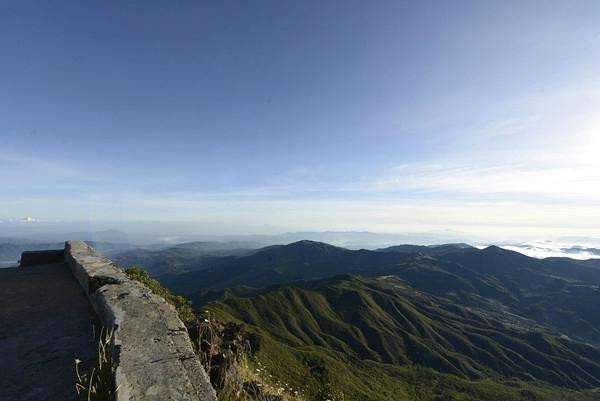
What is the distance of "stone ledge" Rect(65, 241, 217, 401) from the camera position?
4.38m

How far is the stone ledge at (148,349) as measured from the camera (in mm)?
4379

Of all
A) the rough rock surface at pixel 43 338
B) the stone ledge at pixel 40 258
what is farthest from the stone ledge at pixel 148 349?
the stone ledge at pixel 40 258

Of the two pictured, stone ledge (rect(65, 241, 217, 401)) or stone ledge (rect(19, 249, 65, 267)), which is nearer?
stone ledge (rect(65, 241, 217, 401))

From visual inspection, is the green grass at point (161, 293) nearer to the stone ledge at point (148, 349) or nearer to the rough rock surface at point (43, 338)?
the rough rock surface at point (43, 338)

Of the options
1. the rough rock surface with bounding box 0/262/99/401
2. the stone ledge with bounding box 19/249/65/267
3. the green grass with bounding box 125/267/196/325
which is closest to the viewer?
the rough rock surface with bounding box 0/262/99/401

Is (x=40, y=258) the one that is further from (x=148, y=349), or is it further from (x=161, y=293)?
(x=148, y=349)

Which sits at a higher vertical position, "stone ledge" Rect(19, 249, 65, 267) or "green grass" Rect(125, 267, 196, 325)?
"stone ledge" Rect(19, 249, 65, 267)

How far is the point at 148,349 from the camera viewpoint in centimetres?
526

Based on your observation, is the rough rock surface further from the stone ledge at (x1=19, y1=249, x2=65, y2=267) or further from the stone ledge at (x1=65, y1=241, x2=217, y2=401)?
the stone ledge at (x1=19, y1=249, x2=65, y2=267)

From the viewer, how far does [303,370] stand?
138 meters

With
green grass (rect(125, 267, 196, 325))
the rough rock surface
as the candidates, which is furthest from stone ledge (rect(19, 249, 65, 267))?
green grass (rect(125, 267, 196, 325))

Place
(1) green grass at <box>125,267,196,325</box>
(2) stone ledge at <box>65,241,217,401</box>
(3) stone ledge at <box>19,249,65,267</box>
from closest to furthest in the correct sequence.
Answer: (2) stone ledge at <box>65,241,217,401</box>
(1) green grass at <box>125,267,196,325</box>
(3) stone ledge at <box>19,249,65,267</box>

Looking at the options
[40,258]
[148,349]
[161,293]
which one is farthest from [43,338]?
[40,258]

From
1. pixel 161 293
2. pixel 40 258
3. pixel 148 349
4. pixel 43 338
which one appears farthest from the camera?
pixel 40 258
